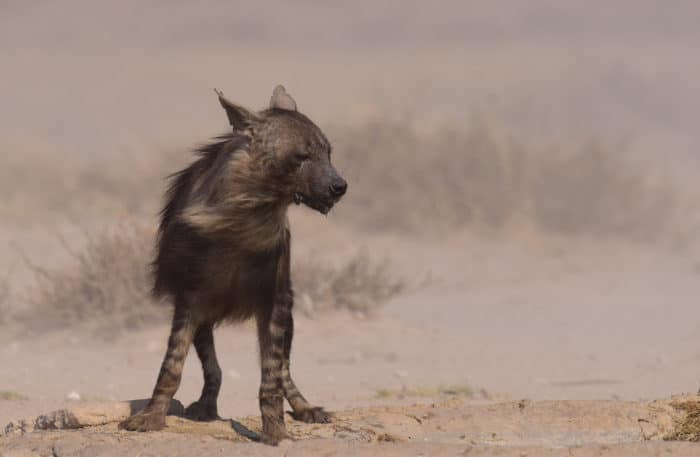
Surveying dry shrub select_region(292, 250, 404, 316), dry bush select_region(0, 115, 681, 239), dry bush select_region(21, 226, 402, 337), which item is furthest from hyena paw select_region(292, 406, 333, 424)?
dry bush select_region(0, 115, 681, 239)

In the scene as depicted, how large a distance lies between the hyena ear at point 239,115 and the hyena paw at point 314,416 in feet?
5.77

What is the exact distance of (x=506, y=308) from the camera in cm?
1558

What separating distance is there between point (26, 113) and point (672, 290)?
23404mm

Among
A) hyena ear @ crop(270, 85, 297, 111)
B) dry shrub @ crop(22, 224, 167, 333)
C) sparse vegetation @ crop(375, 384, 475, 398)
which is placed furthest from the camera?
dry shrub @ crop(22, 224, 167, 333)

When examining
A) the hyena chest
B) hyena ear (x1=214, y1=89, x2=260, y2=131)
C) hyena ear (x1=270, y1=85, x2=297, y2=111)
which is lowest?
the hyena chest

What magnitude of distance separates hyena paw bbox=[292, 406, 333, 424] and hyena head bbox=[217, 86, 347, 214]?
4.87 ft

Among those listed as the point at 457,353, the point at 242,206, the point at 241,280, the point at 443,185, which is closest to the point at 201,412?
the point at 241,280

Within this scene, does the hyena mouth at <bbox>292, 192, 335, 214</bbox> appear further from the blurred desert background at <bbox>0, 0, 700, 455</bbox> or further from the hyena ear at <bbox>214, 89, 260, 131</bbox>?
the blurred desert background at <bbox>0, 0, 700, 455</bbox>

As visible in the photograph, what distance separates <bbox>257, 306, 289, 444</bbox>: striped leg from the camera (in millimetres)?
6523

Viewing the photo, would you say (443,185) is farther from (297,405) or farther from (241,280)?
(241,280)

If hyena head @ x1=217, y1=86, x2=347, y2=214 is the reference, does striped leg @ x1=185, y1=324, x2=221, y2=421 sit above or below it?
below

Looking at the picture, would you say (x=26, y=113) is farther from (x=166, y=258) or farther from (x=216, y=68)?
(x=166, y=258)

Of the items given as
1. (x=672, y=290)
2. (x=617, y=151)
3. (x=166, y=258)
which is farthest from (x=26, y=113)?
(x=166, y=258)

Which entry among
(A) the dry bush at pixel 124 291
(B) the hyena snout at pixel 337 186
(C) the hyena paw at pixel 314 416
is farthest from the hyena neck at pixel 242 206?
(A) the dry bush at pixel 124 291
